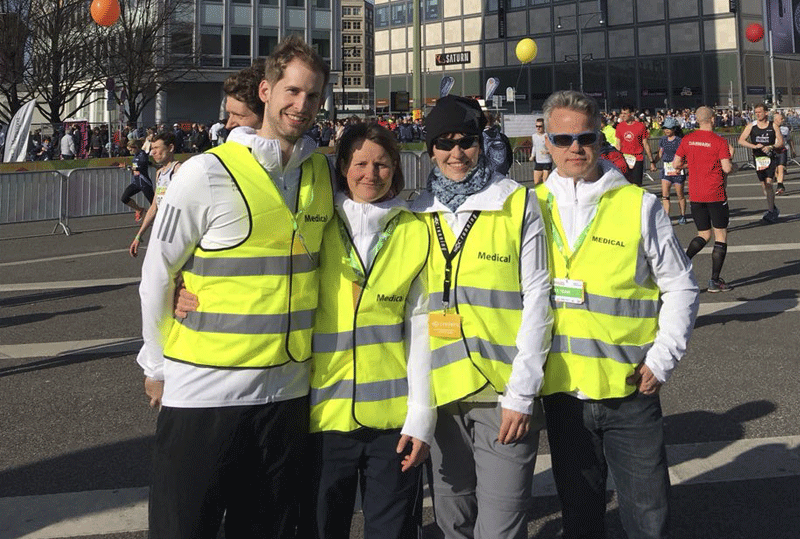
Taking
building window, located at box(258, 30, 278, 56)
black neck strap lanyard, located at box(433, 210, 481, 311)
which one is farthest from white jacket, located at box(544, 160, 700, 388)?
building window, located at box(258, 30, 278, 56)

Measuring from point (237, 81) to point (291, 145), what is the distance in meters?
0.55

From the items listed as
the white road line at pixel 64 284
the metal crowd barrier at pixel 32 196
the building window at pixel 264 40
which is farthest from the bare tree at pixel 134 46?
the white road line at pixel 64 284

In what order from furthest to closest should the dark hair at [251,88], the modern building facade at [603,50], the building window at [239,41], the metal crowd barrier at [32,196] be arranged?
the building window at [239,41]
the modern building facade at [603,50]
the metal crowd barrier at [32,196]
the dark hair at [251,88]

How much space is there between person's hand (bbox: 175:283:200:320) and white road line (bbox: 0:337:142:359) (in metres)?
4.93

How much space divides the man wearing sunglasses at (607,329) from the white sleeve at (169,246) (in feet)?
3.96

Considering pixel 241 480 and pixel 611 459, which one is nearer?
pixel 241 480

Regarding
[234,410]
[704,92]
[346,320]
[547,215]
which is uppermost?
[704,92]

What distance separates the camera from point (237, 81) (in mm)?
3137

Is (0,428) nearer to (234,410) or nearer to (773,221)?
(234,410)

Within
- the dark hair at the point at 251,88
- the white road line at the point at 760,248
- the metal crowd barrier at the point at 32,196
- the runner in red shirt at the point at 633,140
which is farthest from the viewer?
the metal crowd barrier at the point at 32,196

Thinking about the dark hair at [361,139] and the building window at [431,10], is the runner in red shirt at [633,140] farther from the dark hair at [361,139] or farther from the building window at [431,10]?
the building window at [431,10]

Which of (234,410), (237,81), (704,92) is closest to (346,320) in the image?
(234,410)

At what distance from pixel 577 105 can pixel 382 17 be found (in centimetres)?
7957

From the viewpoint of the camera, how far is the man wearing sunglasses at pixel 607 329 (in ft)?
9.77
